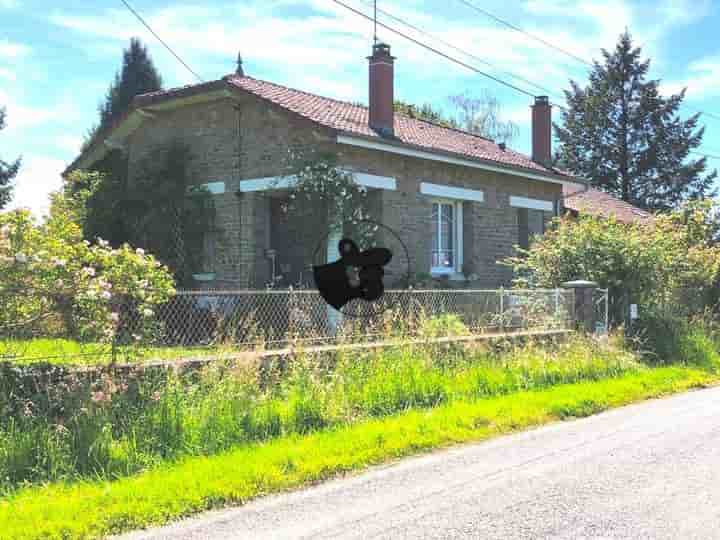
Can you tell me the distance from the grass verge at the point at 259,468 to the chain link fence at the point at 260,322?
1.35 m

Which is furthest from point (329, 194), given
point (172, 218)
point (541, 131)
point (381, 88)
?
point (541, 131)

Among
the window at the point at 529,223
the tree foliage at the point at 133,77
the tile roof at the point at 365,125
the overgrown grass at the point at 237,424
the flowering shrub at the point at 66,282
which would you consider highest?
the tree foliage at the point at 133,77

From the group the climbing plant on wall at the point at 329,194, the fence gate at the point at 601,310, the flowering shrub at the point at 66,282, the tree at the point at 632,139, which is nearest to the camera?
the flowering shrub at the point at 66,282

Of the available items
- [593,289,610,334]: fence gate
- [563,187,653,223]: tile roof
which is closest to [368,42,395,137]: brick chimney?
[593,289,610,334]: fence gate

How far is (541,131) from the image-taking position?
23.0 metres

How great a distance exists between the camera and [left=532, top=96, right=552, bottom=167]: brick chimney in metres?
22.8

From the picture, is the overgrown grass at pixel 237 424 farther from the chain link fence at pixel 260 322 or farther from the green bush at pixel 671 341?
the green bush at pixel 671 341

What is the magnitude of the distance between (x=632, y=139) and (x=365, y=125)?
1096 inches

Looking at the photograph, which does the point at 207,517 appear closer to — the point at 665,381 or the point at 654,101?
the point at 665,381

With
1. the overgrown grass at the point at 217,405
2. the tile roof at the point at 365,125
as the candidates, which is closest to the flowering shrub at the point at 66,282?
the overgrown grass at the point at 217,405

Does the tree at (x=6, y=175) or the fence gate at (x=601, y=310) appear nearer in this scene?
the fence gate at (x=601, y=310)

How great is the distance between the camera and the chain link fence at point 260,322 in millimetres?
6664

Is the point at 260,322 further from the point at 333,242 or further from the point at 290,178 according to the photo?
the point at 290,178

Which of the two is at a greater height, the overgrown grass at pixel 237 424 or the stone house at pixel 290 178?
the stone house at pixel 290 178
